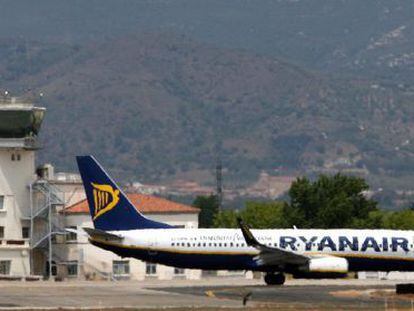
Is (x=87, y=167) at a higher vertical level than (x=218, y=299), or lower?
higher

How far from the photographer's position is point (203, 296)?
83.8 metres

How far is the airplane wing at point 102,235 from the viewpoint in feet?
306

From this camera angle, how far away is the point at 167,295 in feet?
277

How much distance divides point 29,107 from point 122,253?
91.0ft

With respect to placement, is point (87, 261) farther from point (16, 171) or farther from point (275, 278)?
point (275, 278)

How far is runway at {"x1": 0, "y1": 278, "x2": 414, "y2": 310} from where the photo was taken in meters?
75.8

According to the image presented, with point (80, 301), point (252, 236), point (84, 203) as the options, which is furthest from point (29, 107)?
point (80, 301)

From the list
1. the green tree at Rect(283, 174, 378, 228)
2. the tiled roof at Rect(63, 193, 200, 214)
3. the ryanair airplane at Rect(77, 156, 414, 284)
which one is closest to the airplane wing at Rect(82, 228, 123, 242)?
the ryanair airplane at Rect(77, 156, 414, 284)

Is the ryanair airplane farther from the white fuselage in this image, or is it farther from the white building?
the white building

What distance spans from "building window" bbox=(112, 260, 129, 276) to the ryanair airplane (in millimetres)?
24034

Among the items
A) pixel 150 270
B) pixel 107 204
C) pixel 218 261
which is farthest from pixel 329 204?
pixel 107 204

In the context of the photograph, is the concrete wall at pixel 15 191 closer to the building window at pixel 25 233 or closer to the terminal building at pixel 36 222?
the terminal building at pixel 36 222

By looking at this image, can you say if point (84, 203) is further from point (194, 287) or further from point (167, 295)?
point (167, 295)

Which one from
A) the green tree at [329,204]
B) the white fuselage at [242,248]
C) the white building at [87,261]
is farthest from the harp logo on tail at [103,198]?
the green tree at [329,204]
